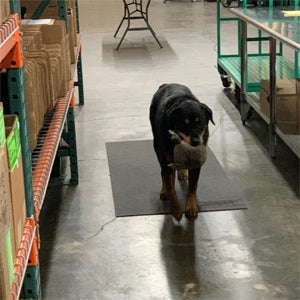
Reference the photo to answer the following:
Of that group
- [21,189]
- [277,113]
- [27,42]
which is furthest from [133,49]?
[21,189]

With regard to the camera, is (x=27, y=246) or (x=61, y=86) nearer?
(x=27, y=246)

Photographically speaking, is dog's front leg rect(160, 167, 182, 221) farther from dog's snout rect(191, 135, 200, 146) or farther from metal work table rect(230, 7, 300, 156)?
metal work table rect(230, 7, 300, 156)

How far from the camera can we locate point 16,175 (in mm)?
1687

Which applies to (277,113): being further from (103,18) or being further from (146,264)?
(103,18)

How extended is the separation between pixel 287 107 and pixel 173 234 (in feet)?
4.99

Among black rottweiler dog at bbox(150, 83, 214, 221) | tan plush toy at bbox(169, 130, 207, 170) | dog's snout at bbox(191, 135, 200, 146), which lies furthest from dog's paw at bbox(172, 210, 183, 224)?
dog's snout at bbox(191, 135, 200, 146)

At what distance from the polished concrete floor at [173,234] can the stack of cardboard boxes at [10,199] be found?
1.21m

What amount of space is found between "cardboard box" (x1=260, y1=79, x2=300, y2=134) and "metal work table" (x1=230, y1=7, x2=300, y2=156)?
0.20 feet

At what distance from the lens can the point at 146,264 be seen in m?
3.10

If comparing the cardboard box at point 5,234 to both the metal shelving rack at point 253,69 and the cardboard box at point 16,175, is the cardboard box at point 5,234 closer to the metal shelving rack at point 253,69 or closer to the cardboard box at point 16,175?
the cardboard box at point 16,175

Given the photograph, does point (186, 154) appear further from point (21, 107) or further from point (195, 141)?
point (21, 107)

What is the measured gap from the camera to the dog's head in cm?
345

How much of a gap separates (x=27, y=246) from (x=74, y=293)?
1145mm

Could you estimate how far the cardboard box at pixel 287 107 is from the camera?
14.2 feet
